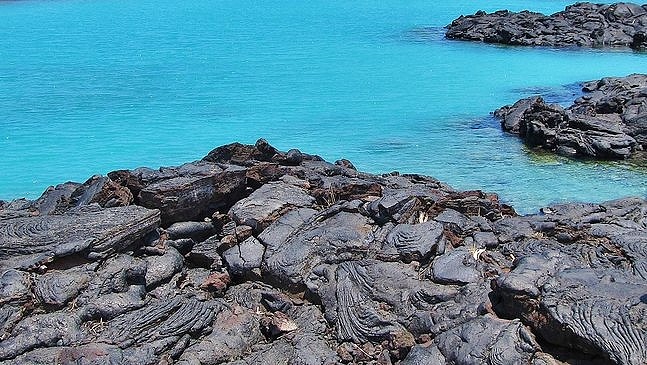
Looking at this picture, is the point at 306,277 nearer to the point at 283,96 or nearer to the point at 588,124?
the point at 588,124

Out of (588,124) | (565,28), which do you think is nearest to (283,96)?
(588,124)

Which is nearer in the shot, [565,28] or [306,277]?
[306,277]

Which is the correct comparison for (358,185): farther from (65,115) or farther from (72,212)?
(65,115)

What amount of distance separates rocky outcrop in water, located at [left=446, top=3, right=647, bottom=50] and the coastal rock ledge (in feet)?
83.9

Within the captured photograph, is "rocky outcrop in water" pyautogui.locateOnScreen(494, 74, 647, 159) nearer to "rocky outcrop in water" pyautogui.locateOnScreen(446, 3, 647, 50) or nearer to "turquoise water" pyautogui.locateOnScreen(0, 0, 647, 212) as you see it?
"turquoise water" pyautogui.locateOnScreen(0, 0, 647, 212)

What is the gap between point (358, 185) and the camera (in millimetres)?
9258

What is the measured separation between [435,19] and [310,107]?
2367cm

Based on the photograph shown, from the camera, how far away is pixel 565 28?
1352 inches

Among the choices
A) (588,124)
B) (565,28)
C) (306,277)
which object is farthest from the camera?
(565,28)

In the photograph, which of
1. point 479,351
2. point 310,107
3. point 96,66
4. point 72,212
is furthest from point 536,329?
point 96,66

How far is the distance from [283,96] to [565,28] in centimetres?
1828

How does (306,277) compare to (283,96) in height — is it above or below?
above

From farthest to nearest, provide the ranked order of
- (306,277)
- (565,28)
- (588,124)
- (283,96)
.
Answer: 1. (565,28)
2. (283,96)
3. (588,124)
4. (306,277)

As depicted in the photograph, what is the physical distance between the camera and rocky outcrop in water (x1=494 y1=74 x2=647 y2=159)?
15.8 m
